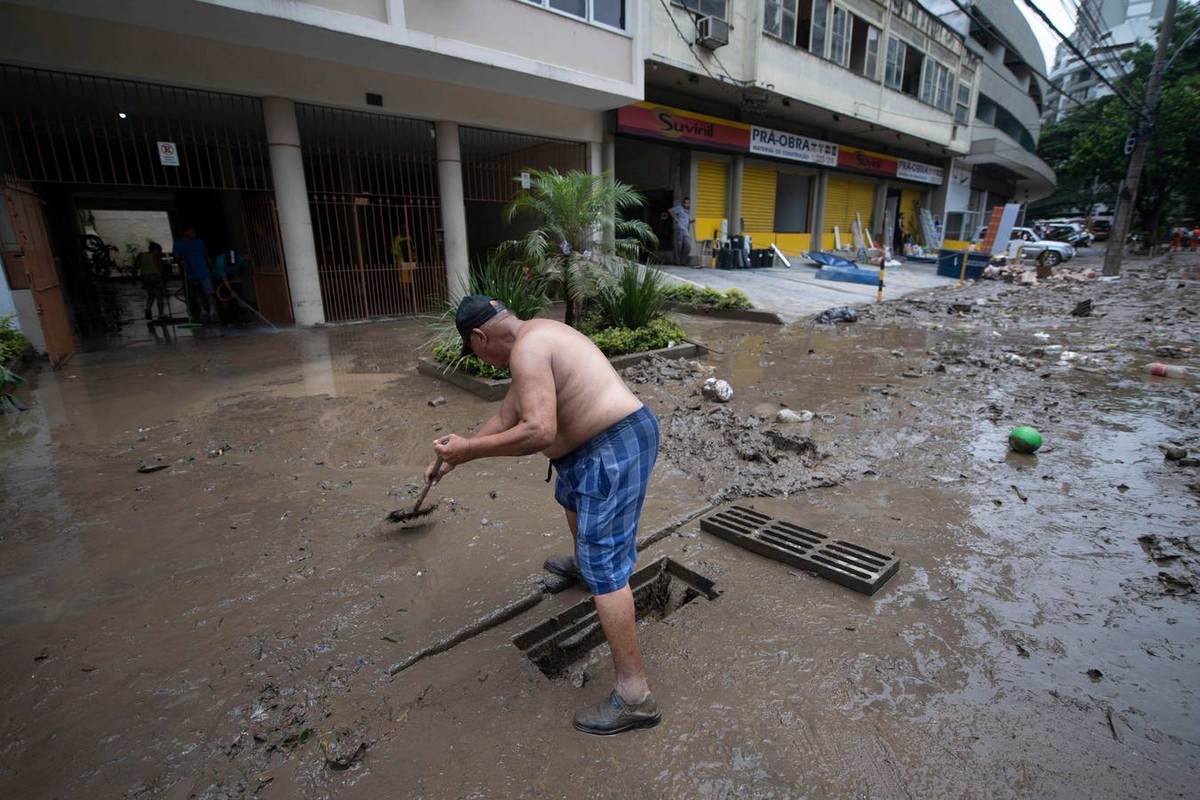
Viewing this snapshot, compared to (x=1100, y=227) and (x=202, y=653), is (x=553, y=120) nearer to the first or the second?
(x=202, y=653)

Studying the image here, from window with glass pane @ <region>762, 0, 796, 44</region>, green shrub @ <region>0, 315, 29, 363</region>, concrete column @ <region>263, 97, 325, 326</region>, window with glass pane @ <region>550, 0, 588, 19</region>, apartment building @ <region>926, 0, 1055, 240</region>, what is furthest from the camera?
apartment building @ <region>926, 0, 1055, 240</region>

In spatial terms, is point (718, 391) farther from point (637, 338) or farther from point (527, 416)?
→ point (527, 416)

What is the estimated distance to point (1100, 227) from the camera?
37.8m

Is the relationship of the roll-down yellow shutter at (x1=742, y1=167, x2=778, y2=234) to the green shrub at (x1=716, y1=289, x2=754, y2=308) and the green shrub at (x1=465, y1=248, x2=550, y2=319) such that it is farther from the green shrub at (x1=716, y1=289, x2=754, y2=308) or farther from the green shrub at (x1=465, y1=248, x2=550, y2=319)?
the green shrub at (x1=465, y1=248, x2=550, y2=319)

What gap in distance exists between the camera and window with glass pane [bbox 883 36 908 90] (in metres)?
19.0

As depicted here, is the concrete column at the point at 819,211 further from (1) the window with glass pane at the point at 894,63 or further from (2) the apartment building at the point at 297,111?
(2) the apartment building at the point at 297,111

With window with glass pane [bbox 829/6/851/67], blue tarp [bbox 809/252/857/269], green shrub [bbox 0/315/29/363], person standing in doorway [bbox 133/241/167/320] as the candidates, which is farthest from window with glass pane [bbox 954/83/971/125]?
green shrub [bbox 0/315/29/363]

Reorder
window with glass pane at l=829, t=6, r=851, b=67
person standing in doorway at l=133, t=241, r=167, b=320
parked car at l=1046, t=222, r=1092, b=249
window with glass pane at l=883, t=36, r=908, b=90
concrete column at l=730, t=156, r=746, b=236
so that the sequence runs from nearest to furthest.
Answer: person standing in doorway at l=133, t=241, r=167, b=320
window with glass pane at l=829, t=6, r=851, b=67
concrete column at l=730, t=156, r=746, b=236
window with glass pane at l=883, t=36, r=908, b=90
parked car at l=1046, t=222, r=1092, b=249

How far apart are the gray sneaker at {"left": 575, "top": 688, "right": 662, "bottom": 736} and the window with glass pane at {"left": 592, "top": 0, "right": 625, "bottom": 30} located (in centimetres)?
1155

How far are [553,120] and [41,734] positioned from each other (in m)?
12.1

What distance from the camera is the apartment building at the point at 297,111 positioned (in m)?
7.00

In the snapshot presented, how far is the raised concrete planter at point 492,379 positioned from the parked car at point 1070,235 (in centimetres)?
3374

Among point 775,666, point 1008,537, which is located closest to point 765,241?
point 1008,537

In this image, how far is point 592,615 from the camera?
8.36 feet
